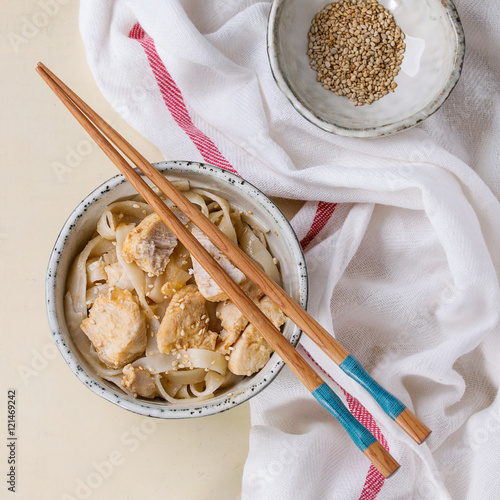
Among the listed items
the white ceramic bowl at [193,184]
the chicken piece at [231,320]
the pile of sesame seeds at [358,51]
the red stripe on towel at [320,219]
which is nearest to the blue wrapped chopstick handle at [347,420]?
the white ceramic bowl at [193,184]

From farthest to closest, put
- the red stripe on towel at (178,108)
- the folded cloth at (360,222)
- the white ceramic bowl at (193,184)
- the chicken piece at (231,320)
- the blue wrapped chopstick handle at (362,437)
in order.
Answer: the red stripe on towel at (178,108), the folded cloth at (360,222), the chicken piece at (231,320), the white ceramic bowl at (193,184), the blue wrapped chopstick handle at (362,437)

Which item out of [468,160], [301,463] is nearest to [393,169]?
[468,160]

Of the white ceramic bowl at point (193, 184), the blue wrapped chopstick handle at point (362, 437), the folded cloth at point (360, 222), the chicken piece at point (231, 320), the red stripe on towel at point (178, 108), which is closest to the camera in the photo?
the blue wrapped chopstick handle at point (362, 437)

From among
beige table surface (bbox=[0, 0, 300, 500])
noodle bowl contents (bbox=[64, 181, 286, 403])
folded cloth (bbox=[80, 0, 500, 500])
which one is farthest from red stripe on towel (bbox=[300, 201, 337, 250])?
beige table surface (bbox=[0, 0, 300, 500])

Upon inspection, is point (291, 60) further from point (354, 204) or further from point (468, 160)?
point (468, 160)

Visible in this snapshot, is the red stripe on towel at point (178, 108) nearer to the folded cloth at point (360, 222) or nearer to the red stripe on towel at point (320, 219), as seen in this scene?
the folded cloth at point (360, 222)

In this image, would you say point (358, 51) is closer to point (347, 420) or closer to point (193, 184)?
point (193, 184)

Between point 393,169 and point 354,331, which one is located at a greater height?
point 393,169
